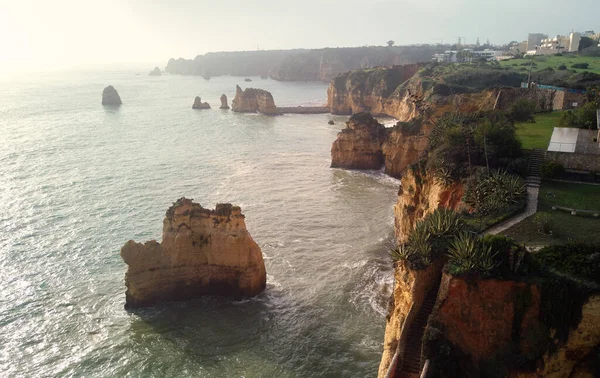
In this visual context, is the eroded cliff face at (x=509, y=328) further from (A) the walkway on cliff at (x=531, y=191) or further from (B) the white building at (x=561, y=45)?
(B) the white building at (x=561, y=45)

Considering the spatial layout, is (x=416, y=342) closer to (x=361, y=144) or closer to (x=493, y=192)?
(x=493, y=192)

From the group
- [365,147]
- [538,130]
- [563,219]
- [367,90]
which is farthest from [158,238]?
[367,90]

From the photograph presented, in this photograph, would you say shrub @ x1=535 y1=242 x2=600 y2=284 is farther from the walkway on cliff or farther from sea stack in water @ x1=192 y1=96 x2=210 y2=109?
sea stack in water @ x1=192 y1=96 x2=210 y2=109

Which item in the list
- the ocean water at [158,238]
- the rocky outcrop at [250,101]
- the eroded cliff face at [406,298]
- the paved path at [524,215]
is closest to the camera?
the eroded cliff face at [406,298]

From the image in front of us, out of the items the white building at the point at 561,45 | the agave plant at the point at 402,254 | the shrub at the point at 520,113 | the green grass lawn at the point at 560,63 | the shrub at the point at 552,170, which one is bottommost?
the agave plant at the point at 402,254

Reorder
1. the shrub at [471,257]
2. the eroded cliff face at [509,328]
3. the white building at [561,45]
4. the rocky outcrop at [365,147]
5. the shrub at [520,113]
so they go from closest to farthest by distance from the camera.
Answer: the eroded cliff face at [509,328] < the shrub at [471,257] < the shrub at [520,113] < the rocky outcrop at [365,147] < the white building at [561,45]

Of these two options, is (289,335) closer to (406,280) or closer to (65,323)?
(406,280)

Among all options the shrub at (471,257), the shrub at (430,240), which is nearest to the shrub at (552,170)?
the shrub at (430,240)
